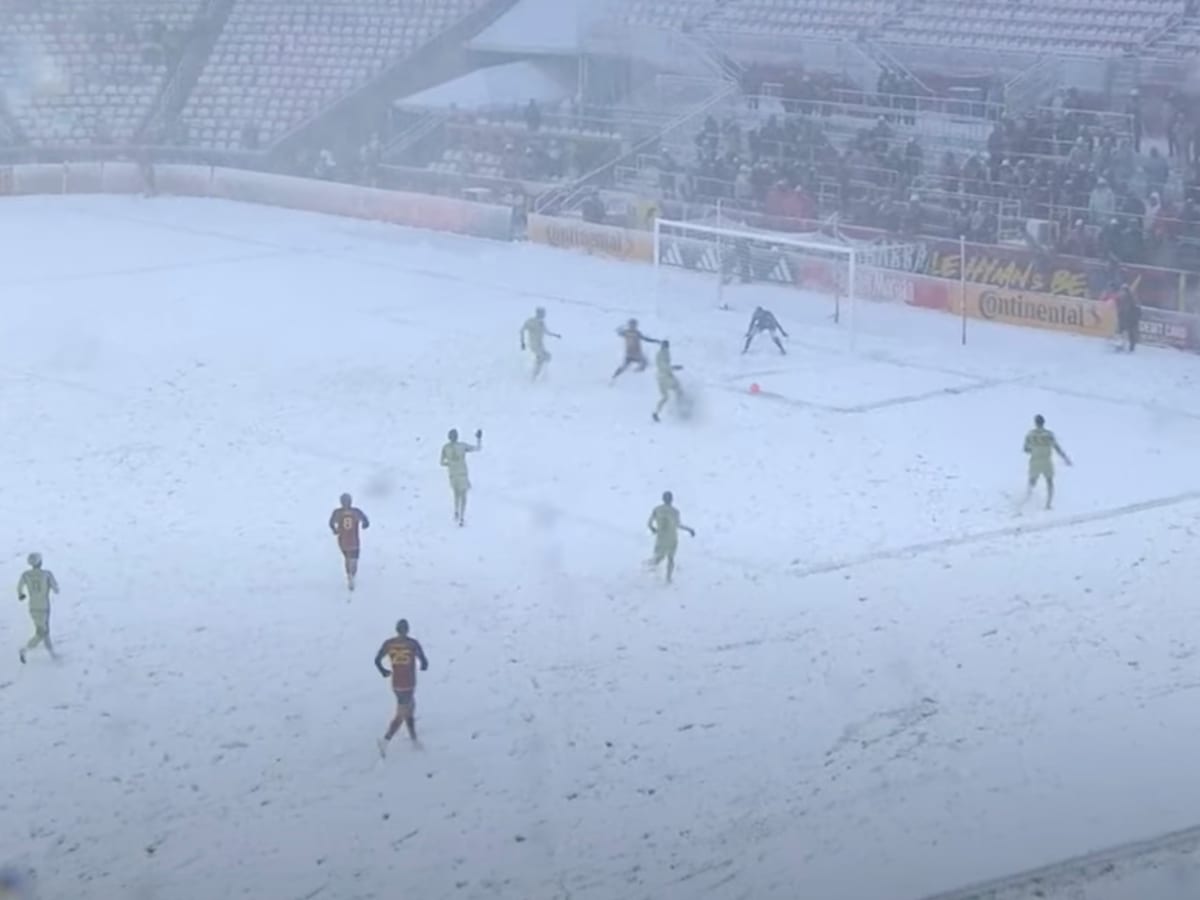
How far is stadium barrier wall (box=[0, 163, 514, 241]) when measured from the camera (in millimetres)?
35594

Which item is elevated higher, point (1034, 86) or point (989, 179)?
point (1034, 86)

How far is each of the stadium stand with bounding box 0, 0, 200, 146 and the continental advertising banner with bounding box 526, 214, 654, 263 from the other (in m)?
13.7

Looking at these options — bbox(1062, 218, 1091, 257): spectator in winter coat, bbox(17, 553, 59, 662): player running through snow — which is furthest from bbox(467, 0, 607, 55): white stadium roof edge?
bbox(17, 553, 59, 662): player running through snow

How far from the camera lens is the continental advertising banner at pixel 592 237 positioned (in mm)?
32750

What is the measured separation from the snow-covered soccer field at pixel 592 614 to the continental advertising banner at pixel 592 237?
5.50 metres

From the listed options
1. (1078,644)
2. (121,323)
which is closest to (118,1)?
(121,323)

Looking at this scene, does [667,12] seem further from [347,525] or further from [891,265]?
[347,525]

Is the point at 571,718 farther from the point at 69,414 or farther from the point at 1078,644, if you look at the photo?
the point at 69,414

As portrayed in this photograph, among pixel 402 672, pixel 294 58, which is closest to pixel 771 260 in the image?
pixel 402 672

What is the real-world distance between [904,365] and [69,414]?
9.42m

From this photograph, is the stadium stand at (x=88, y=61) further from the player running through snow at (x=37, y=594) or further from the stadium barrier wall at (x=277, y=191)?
the player running through snow at (x=37, y=594)

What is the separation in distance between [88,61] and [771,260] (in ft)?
74.1

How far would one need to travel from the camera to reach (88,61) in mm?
46938

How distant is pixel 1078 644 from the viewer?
14633 millimetres
